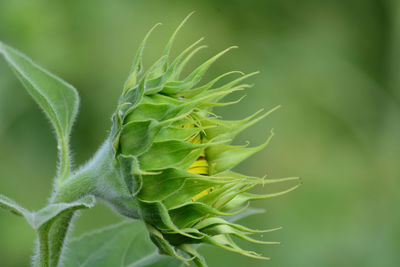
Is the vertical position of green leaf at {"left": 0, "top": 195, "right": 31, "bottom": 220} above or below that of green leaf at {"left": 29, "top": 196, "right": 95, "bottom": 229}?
below

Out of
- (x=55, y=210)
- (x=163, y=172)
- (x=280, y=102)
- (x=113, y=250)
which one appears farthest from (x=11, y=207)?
(x=280, y=102)

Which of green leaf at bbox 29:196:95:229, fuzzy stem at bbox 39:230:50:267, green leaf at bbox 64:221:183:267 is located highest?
green leaf at bbox 29:196:95:229

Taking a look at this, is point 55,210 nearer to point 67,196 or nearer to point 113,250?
point 67,196

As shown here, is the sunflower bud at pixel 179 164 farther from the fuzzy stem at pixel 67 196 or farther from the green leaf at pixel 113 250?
the green leaf at pixel 113 250

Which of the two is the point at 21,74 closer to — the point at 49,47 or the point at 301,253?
the point at 49,47

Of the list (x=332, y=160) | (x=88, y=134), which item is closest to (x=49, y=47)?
(x=88, y=134)

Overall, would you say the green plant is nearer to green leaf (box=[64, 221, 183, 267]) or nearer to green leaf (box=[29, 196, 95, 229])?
green leaf (box=[29, 196, 95, 229])

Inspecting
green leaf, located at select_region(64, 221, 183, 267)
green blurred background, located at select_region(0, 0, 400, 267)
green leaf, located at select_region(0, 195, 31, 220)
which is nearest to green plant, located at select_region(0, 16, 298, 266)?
green leaf, located at select_region(0, 195, 31, 220)

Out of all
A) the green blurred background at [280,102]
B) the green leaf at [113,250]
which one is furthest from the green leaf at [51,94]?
the green blurred background at [280,102]

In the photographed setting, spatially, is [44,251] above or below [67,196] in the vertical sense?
below

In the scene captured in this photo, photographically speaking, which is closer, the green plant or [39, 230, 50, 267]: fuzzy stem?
the green plant
